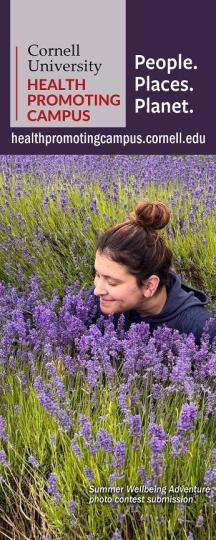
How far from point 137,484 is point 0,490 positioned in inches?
21.5

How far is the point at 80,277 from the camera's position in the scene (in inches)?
154

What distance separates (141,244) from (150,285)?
0.60ft

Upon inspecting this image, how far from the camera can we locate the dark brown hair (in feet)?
9.34

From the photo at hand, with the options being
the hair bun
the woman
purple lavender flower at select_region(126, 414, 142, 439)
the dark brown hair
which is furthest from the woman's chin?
purple lavender flower at select_region(126, 414, 142, 439)

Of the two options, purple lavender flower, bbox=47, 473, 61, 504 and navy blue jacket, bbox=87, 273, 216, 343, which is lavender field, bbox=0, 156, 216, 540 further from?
navy blue jacket, bbox=87, 273, 216, 343

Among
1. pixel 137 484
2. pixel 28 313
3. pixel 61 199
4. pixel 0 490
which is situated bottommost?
pixel 0 490

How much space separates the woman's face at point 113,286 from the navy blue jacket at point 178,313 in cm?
8

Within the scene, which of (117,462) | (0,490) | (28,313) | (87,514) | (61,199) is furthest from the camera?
(61,199)

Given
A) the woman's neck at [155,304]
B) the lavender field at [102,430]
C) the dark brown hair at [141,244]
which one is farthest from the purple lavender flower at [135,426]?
the woman's neck at [155,304]

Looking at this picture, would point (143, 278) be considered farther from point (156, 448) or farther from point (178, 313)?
point (156, 448)

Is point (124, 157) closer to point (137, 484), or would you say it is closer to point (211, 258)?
point (211, 258)

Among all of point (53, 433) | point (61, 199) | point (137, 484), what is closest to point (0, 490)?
point (53, 433)

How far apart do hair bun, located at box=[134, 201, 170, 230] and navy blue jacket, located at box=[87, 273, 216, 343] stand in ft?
0.83

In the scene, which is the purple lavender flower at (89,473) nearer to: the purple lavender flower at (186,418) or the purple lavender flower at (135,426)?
the purple lavender flower at (135,426)
